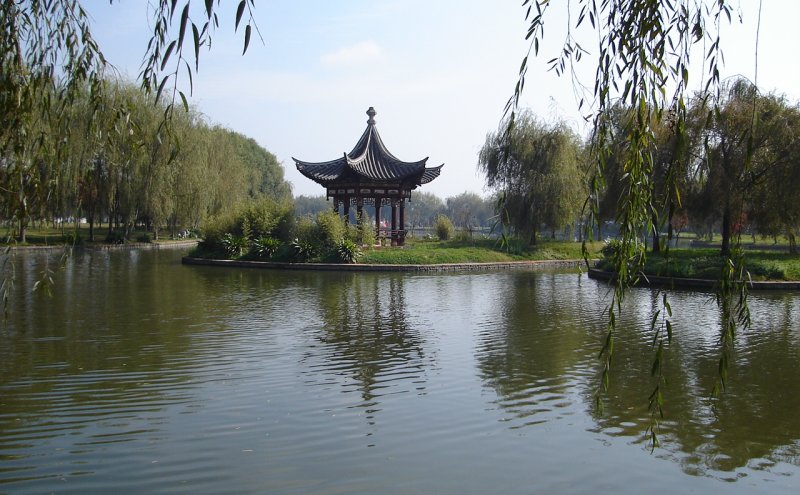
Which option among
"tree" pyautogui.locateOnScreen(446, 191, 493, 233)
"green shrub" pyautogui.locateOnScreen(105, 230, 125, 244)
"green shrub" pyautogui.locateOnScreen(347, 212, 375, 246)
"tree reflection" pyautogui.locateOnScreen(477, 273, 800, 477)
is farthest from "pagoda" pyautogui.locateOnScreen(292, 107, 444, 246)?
"tree" pyautogui.locateOnScreen(446, 191, 493, 233)

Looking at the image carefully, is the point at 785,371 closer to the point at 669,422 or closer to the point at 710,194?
the point at 669,422

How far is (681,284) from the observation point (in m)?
18.1

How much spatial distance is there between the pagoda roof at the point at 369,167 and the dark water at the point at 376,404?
54.4 feet

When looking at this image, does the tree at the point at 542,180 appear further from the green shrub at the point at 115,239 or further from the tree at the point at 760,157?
the green shrub at the point at 115,239

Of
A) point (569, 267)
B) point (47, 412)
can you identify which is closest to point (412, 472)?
point (47, 412)

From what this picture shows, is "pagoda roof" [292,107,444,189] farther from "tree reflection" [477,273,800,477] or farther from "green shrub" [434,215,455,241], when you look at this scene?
"tree reflection" [477,273,800,477]

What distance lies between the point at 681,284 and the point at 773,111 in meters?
6.07

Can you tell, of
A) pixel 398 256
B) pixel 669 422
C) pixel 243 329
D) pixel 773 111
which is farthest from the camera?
pixel 398 256

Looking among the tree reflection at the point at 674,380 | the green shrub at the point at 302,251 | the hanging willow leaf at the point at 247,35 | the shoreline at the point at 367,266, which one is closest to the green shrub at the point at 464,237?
the shoreline at the point at 367,266

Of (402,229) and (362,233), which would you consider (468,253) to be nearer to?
(362,233)

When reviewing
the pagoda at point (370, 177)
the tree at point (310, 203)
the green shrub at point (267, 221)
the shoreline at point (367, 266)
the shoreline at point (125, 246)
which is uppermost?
the tree at point (310, 203)

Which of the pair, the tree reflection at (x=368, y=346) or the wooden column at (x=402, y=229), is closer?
the tree reflection at (x=368, y=346)

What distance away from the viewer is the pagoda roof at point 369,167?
28641 millimetres

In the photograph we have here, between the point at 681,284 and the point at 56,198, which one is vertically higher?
the point at 56,198
